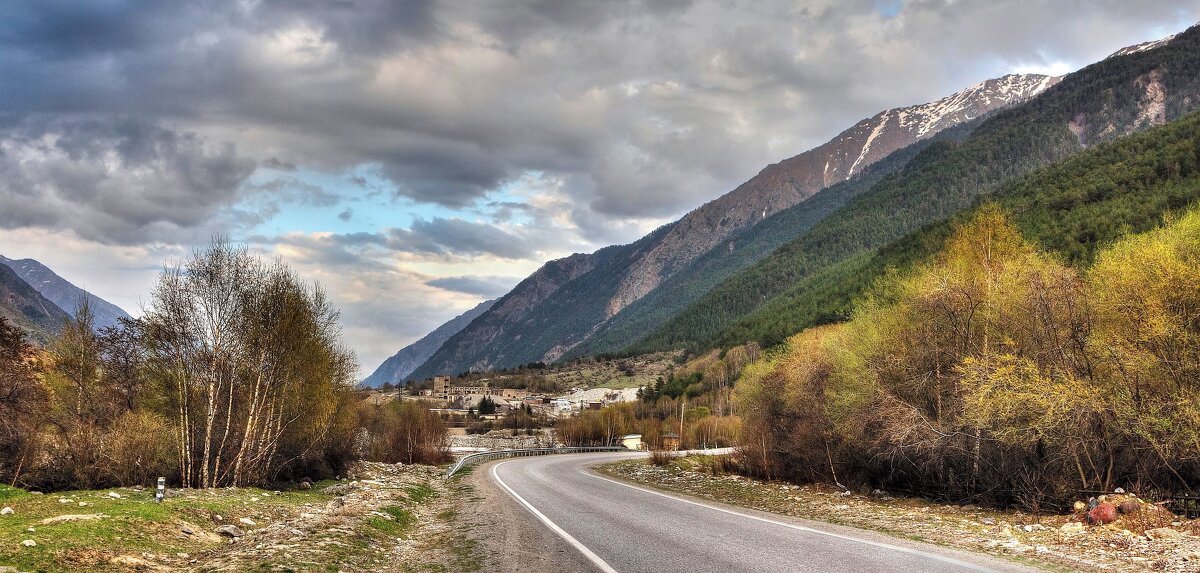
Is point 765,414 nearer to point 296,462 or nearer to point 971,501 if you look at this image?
point 971,501

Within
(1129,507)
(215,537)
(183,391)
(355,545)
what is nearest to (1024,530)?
(1129,507)

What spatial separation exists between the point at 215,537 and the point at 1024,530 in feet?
55.9

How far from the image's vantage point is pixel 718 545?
11500 millimetres

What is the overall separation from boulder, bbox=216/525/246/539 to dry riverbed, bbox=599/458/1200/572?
13681 millimetres

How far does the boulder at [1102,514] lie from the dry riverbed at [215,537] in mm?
13113

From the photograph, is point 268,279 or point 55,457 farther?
point 268,279

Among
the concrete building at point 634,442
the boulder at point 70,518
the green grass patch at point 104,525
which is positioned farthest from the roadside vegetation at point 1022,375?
the concrete building at point 634,442

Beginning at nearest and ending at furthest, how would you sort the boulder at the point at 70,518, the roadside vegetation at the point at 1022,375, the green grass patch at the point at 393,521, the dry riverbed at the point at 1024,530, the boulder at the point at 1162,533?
the dry riverbed at the point at 1024,530 < the boulder at the point at 70,518 < the boulder at the point at 1162,533 < the roadside vegetation at the point at 1022,375 < the green grass patch at the point at 393,521

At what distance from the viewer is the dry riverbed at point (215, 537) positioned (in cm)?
996

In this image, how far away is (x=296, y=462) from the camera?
32.9 m

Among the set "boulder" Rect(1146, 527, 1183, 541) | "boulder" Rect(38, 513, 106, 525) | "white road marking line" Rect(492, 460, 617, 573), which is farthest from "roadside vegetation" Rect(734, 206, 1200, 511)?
"boulder" Rect(38, 513, 106, 525)

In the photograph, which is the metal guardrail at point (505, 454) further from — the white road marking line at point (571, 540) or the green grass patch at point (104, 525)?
the green grass patch at point (104, 525)

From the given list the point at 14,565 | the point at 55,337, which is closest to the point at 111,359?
the point at 55,337

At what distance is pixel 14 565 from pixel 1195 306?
871 inches
